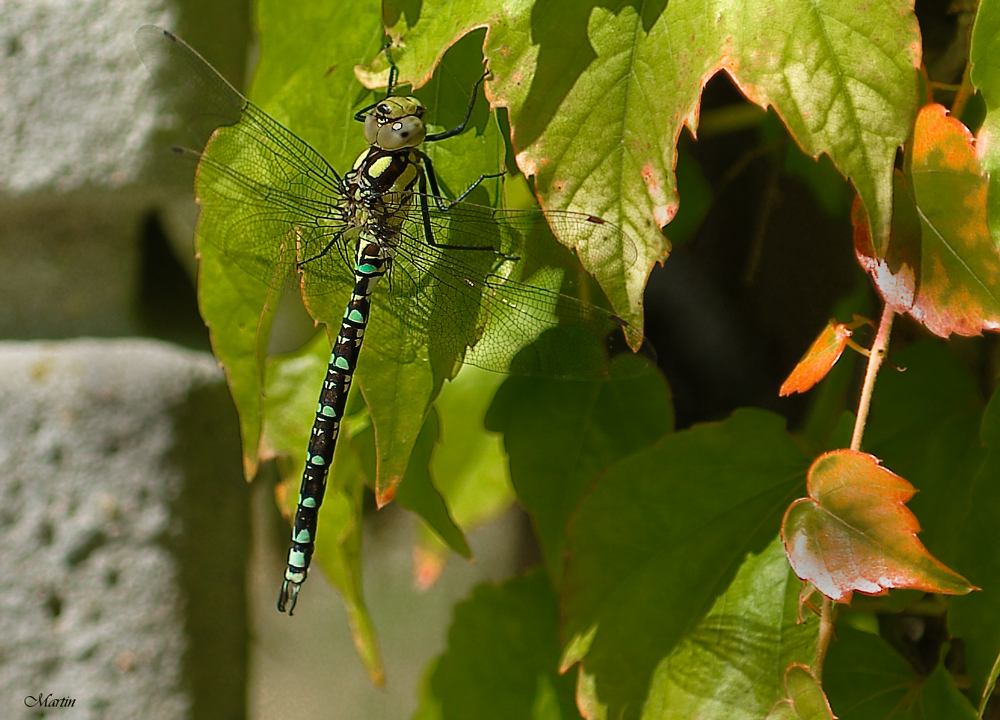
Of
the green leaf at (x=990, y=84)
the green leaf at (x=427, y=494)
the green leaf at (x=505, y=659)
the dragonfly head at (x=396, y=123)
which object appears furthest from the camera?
the green leaf at (x=505, y=659)

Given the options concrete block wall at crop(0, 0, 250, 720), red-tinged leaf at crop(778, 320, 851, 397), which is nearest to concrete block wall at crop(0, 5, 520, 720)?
concrete block wall at crop(0, 0, 250, 720)

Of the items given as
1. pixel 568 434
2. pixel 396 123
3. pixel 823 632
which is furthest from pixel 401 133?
pixel 823 632

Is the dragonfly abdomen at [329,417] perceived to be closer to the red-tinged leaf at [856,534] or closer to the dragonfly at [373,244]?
the dragonfly at [373,244]

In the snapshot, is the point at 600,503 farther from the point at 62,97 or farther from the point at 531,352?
the point at 62,97

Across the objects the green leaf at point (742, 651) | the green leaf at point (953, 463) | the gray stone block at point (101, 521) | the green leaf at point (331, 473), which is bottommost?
the gray stone block at point (101, 521)

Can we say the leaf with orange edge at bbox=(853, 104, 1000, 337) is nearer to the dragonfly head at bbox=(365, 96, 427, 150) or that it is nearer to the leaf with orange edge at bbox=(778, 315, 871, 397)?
the leaf with orange edge at bbox=(778, 315, 871, 397)

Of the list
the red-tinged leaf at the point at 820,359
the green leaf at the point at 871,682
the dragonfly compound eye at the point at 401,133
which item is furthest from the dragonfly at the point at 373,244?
the green leaf at the point at 871,682
